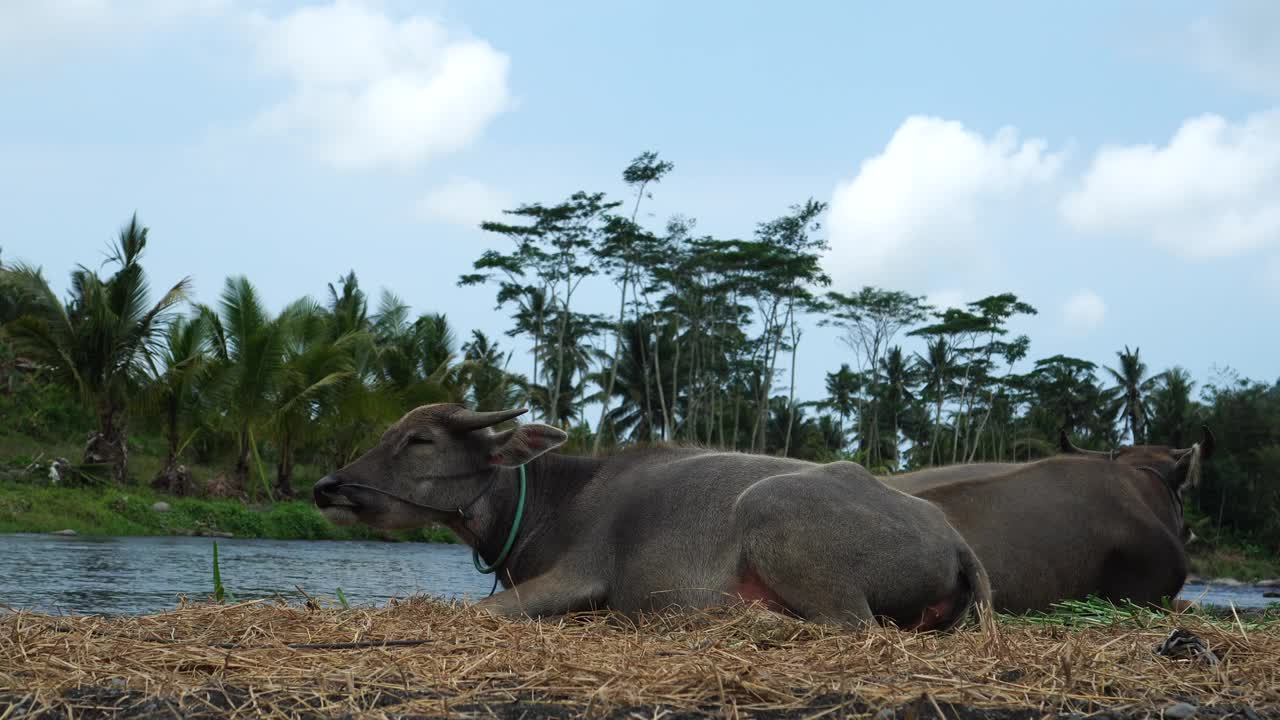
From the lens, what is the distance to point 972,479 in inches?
225

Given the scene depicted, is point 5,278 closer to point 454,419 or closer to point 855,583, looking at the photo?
point 454,419

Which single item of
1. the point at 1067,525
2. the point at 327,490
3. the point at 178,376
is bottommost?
the point at 1067,525

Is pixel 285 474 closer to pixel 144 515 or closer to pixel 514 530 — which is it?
pixel 144 515

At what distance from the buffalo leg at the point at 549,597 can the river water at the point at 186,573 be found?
79 cm

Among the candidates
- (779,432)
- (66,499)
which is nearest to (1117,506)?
(66,499)

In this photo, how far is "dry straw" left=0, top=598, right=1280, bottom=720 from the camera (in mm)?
2516

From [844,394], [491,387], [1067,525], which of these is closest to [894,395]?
[844,394]

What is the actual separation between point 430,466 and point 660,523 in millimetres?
1158

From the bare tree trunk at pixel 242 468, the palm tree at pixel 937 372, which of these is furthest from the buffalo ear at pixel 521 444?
the palm tree at pixel 937 372

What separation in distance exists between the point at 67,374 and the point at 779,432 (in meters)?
44.4

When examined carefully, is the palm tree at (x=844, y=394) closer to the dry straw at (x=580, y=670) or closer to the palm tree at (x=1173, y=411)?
the palm tree at (x=1173, y=411)

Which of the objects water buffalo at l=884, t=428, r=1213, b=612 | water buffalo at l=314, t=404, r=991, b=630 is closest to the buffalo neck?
water buffalo at l=314, t=404, r=991, b=630

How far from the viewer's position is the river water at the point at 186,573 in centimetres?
862

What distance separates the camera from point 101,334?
24.2 meters
